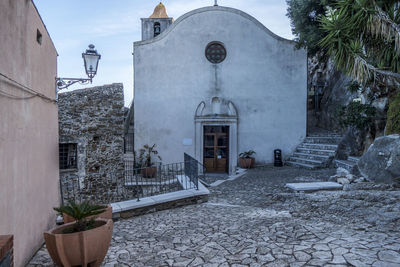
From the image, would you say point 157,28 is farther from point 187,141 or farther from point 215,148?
point 215,148

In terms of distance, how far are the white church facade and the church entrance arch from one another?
46 mm

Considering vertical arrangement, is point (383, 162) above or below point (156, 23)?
below

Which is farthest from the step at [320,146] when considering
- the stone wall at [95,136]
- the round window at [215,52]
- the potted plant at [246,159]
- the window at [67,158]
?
the window at [67,158]

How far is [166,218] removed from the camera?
5.87 metres

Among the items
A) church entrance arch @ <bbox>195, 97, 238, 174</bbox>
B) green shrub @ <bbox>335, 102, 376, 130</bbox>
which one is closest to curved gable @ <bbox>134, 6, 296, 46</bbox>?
church entrance arch @ <bbox>195, 97, 238, 174</bbox>

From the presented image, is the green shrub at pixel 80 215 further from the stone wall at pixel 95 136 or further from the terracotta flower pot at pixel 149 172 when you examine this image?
the terracotta flower pot at pixel 149 172

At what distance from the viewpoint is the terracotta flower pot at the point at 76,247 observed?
10.6 ft

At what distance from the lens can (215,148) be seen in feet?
45.1

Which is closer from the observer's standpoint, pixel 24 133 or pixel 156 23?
pixel 24 133

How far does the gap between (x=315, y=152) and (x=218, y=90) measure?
202 inches

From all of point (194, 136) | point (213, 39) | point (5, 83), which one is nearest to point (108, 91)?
point (194, 136)

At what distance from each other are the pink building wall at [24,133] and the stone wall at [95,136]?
4.27m

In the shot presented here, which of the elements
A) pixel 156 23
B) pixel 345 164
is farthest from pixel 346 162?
pixel 156 23

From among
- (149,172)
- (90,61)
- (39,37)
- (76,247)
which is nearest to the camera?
(76,247)
